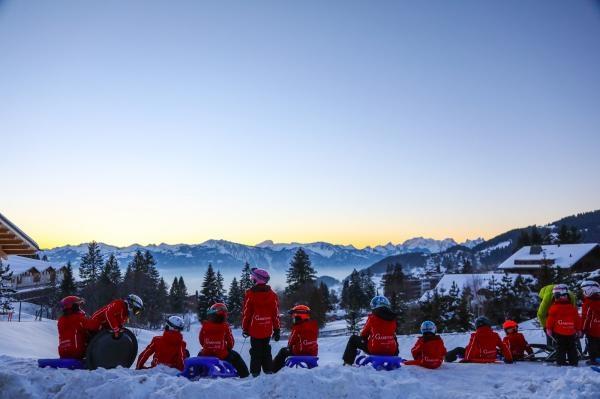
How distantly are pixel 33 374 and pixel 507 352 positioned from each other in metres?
10.2

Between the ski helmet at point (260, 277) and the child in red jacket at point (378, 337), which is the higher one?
the ski helmet at point (260, 277)

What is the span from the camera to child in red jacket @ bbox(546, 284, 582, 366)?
10039mm

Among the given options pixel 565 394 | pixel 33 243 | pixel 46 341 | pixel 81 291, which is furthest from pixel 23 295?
pixel 565 394

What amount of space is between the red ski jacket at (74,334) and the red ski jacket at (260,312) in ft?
10.7

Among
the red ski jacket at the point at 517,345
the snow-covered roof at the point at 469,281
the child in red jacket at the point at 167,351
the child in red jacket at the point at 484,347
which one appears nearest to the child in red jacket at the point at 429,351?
the child in red jacket at the point at 484,347

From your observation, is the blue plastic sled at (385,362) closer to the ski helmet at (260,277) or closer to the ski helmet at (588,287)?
the ski helmet at (260,277)

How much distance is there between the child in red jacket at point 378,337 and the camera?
376 inches

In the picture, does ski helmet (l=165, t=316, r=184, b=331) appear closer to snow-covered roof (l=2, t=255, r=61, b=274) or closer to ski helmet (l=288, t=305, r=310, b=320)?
ski helmet (l=288, t=305, r=310, b=320)

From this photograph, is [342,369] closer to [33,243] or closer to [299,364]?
[299,364]

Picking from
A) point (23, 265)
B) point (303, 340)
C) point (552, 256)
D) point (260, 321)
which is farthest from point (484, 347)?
point (23, 265)

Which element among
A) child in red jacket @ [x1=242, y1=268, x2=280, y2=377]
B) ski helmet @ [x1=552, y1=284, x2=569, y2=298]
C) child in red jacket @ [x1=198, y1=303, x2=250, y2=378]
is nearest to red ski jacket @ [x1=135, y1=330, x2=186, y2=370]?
child in red jacket @ [x1=198, y1=303, x2=250, y2=378]

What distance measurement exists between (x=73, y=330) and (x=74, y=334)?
9 centimetres

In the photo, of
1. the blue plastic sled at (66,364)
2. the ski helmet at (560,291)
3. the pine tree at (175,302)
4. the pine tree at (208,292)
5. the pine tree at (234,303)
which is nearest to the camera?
the blue plastic sled at (66,364)

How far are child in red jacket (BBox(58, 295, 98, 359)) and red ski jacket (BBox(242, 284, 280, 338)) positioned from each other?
10.7 ft
